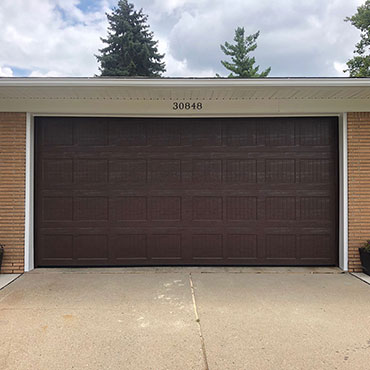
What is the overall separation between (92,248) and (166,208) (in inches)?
55.3

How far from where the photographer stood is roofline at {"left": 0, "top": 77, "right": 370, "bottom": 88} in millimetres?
3562

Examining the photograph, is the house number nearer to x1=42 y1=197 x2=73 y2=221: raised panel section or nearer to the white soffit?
the white soffit

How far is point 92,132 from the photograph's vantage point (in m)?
4.56

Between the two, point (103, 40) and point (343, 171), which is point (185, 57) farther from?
point (343, 171)

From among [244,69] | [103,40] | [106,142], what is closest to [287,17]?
[244,69]

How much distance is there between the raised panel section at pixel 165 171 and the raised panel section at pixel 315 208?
2.16m

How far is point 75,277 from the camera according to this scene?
13.5ft

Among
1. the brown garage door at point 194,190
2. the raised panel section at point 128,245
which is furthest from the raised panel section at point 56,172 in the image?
the raised panel section at point 128,245

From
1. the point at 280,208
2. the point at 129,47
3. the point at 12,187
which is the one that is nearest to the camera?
the point at 12,187

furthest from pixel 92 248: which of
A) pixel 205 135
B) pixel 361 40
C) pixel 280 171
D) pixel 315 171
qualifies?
pixel 361 40

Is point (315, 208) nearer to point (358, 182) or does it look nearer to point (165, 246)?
point (358, 182)

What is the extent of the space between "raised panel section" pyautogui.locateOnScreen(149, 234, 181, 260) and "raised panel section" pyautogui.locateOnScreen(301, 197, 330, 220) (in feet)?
7.09

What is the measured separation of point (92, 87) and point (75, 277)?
279 centimetres

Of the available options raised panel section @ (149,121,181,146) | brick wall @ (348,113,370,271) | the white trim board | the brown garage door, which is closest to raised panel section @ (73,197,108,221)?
the brown garage door
